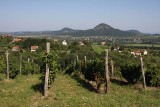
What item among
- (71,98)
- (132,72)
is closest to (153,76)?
(132,72)

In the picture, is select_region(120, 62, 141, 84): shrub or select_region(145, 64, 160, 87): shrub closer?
select_region(145, 64, 160, 87): shrub

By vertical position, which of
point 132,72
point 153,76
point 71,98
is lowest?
point 71,98

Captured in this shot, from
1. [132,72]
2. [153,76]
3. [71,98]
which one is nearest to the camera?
[71,98]

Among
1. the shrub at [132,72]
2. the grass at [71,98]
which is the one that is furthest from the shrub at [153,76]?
the grass at [71,98]

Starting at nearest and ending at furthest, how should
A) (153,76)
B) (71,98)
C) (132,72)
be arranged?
(71,98)
(153,76)
(132,72)

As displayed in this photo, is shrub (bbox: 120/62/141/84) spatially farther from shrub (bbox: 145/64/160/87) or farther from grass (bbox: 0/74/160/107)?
grass (bbox: 0/74/160/107)

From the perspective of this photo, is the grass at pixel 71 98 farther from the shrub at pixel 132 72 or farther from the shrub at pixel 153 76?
the shrub at pixel 132 72

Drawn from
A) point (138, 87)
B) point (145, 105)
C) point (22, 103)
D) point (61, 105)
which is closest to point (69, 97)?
point (61, 105)

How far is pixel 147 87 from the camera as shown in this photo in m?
19.5

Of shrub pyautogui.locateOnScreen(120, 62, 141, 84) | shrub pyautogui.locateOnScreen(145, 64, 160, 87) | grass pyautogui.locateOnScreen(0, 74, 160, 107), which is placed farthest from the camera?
shrub pyautogui.locateOnScreen(120, 62, 141, 84)

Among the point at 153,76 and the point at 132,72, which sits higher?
the point at 132,72

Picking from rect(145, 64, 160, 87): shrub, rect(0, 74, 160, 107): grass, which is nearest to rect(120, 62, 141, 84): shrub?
rect(145, 64, 160, 87): shrub

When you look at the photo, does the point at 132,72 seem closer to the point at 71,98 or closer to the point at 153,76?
the point at 153,76

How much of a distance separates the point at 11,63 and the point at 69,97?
1510 cm
